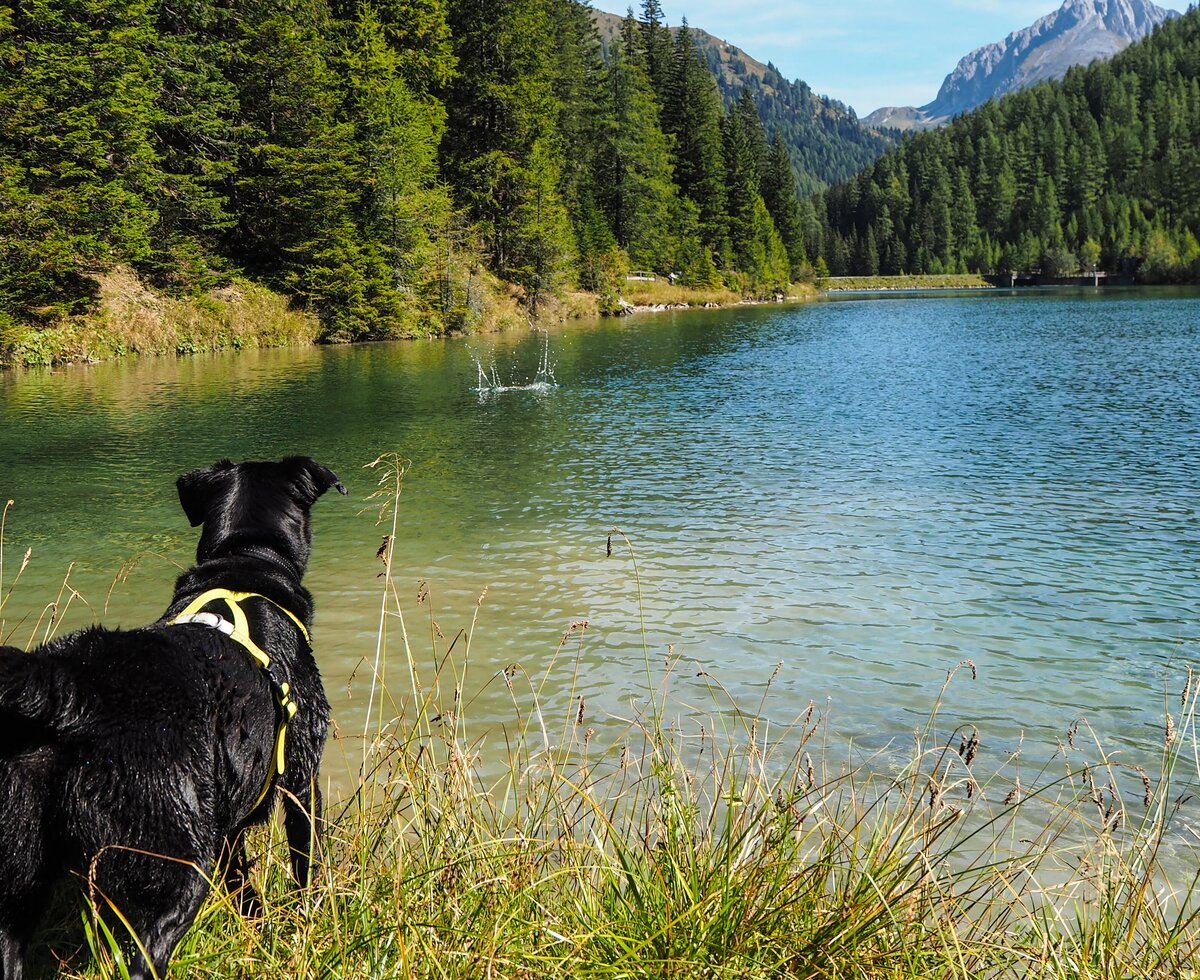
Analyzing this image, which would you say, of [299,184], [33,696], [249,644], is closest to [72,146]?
[299,184]

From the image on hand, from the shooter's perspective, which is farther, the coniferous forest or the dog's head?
the coniferous forest

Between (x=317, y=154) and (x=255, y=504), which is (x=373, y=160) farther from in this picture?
(x=255, y=504)

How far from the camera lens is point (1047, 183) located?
4953 inches

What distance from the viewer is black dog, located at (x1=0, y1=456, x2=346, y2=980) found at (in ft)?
6.58

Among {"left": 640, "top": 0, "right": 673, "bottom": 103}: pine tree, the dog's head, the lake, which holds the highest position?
{"left": 640, "top": 0, "right": 673, "bottom": 103}: pine tree

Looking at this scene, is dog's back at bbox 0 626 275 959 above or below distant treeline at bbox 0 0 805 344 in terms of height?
below

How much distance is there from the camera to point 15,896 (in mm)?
1994

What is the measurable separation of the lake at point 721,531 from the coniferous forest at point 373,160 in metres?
8.36

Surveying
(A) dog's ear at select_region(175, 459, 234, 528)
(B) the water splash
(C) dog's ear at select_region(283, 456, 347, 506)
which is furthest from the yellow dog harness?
(B) the water splash

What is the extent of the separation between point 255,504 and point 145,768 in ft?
5.37

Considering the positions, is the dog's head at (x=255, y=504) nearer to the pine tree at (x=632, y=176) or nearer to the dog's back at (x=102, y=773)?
the dog's back at (x=102, y=773)

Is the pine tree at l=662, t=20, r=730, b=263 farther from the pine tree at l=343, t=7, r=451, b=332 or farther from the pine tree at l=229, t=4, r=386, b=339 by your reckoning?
the pine tree at l=229, t=4, r=386, b=339

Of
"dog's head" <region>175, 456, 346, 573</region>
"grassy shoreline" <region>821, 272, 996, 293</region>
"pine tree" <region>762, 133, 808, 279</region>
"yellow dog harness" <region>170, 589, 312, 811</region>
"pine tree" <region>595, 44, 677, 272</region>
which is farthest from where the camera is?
"grassy shoreline" <region>821, 272, 996, 293</region>

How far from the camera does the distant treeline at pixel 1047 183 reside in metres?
113
